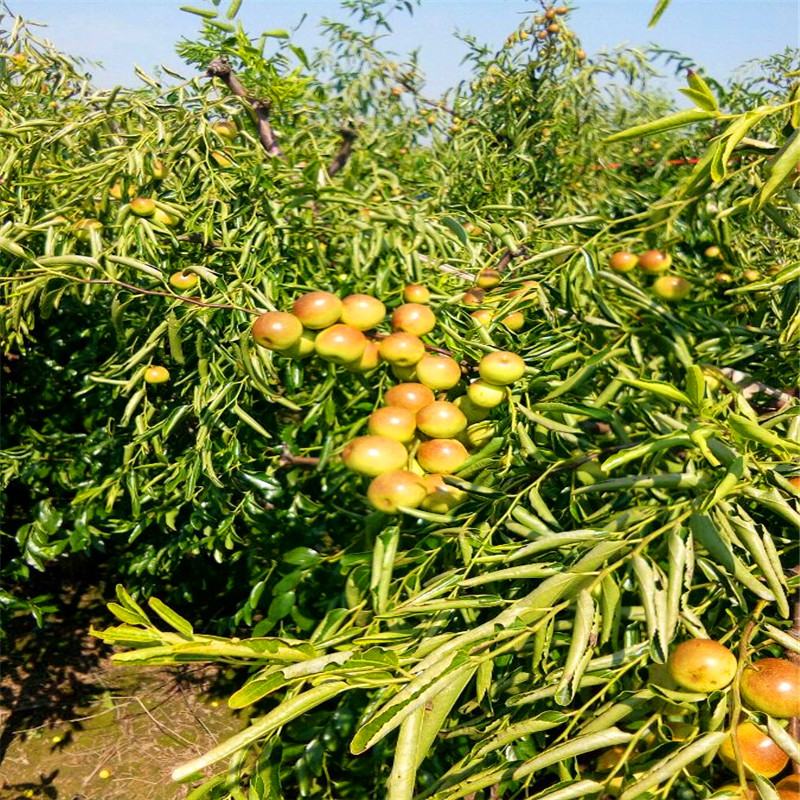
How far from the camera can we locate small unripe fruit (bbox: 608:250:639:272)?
189 centimetres

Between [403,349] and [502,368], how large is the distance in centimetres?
18

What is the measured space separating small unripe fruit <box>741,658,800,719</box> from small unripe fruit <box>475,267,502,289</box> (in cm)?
88

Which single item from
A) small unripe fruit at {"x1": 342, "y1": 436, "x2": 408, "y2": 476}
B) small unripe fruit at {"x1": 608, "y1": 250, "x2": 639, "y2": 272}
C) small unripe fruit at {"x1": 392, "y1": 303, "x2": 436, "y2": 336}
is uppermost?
small unripe fruit at {"x1": 608, "y1": 250, "x2": 639, "y2": 272}

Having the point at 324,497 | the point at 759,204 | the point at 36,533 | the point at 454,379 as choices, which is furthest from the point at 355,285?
the point at 36,533

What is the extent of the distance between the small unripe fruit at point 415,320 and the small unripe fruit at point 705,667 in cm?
67

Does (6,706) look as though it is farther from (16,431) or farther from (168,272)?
(168,272)

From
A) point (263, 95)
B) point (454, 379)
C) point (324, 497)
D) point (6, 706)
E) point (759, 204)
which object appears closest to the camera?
point (759, 204)

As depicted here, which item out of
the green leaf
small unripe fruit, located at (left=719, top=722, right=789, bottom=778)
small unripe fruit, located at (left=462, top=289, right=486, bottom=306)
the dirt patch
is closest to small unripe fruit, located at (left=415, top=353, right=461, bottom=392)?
small unripe fruit, located at (left=462, top=289, right=486, bottom=306)

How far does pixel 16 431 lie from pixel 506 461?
2.46 meters

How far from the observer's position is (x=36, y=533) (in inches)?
94.4

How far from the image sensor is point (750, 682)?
0.90 m

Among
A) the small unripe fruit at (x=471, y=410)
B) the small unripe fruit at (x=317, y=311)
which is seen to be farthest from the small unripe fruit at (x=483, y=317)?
the small unripe fruit at (x=317, y=311)

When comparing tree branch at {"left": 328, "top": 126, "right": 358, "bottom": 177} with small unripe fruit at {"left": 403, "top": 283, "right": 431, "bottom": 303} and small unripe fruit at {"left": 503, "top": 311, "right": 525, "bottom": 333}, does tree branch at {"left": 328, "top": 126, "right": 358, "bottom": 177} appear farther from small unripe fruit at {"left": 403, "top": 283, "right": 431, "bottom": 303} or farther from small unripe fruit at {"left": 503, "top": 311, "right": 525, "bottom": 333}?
small unripe fruit at {"left": 503, "top": 311, "right": 525, "bottom": 333}

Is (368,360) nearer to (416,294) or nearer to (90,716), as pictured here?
(416,294)
